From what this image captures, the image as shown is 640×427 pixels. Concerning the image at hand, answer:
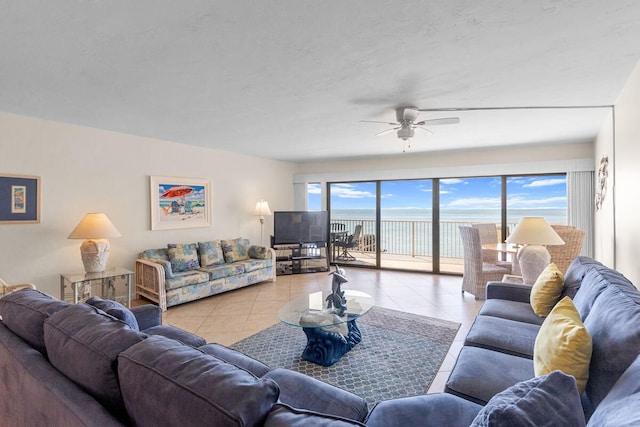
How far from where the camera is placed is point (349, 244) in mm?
6734

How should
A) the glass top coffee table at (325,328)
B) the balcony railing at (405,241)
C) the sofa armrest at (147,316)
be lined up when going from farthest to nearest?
the balcony railing at (405,241), the glass top coffee table at (325,328), the sofa armrest at (147,316)

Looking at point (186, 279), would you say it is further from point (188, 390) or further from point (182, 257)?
point (188, 390)

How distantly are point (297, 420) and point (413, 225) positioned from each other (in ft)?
21.7

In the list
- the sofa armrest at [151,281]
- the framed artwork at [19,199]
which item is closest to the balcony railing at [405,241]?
the sofa armrest at [151,281]

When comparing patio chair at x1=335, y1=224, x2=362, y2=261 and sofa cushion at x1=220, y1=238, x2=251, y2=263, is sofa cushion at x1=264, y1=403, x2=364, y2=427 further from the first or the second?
patio chair at x1=335, y1=224, x2=362, y2=261

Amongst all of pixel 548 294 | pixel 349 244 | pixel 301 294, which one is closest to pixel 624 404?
pixel 548 294

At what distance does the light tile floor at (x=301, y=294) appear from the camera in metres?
3.26

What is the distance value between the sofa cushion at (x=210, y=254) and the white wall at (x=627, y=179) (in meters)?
4.86

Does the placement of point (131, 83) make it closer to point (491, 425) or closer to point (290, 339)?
point (290, 339)

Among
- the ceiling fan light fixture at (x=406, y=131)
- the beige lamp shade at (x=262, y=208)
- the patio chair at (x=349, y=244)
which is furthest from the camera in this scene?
the patio chair at (x=349, y=244)

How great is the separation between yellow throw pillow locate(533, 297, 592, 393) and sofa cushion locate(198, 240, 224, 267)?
435cm

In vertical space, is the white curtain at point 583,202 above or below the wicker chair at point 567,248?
above

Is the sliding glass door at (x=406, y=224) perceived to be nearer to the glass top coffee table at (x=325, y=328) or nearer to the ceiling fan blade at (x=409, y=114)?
the ceiling fan blade at (x=409, y=114)

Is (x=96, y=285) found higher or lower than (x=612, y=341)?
lower
